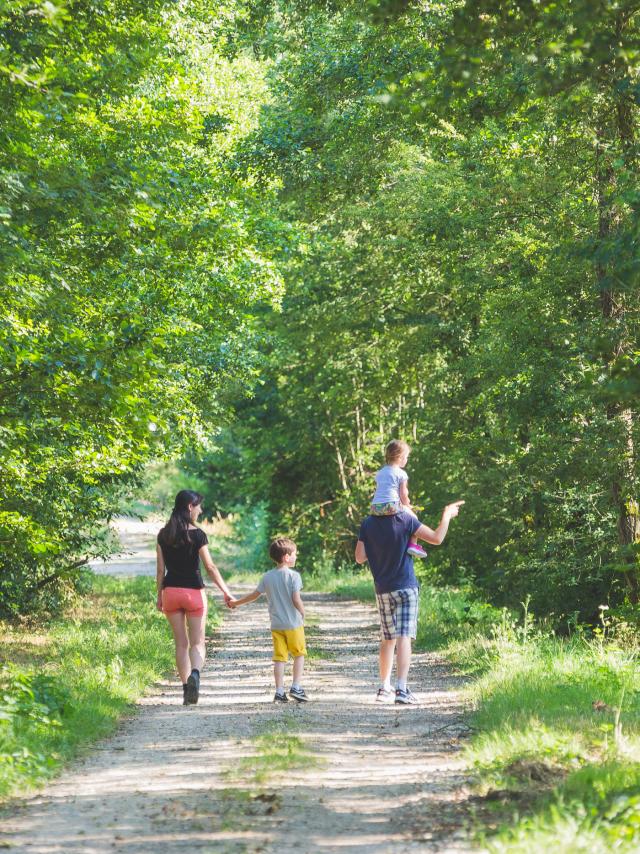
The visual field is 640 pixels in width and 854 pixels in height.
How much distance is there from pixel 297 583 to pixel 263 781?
390cm

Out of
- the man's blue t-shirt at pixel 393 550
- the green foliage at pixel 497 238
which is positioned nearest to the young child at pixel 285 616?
the man's blue t-shirt at pixel 393 550

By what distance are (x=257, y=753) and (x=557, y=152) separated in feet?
28.7

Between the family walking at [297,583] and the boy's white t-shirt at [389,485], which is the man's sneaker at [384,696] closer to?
the family walking at [297,583]

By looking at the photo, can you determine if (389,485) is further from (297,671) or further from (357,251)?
(357,251)

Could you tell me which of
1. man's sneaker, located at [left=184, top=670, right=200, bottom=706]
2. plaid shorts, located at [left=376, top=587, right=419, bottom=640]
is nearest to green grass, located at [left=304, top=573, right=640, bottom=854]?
plaid shorts, located at [left=376, top=587, right=419, bottom=640]

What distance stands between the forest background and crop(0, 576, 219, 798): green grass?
1.20 metres

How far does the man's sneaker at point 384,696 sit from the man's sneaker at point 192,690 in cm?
174

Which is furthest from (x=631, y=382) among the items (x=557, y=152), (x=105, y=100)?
(x=105, y=100)

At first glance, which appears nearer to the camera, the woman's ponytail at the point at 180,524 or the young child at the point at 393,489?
the young child at the point at 393,489

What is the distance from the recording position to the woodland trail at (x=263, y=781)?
17.6 ft

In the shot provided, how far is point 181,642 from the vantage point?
10.5 meters

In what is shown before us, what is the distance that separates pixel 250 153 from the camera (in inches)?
679

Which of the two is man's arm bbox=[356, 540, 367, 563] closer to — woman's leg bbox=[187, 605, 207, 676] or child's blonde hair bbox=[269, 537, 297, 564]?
child's blonde hair bbox=[269, 537, 297, 564]

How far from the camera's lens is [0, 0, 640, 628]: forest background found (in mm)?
9695
